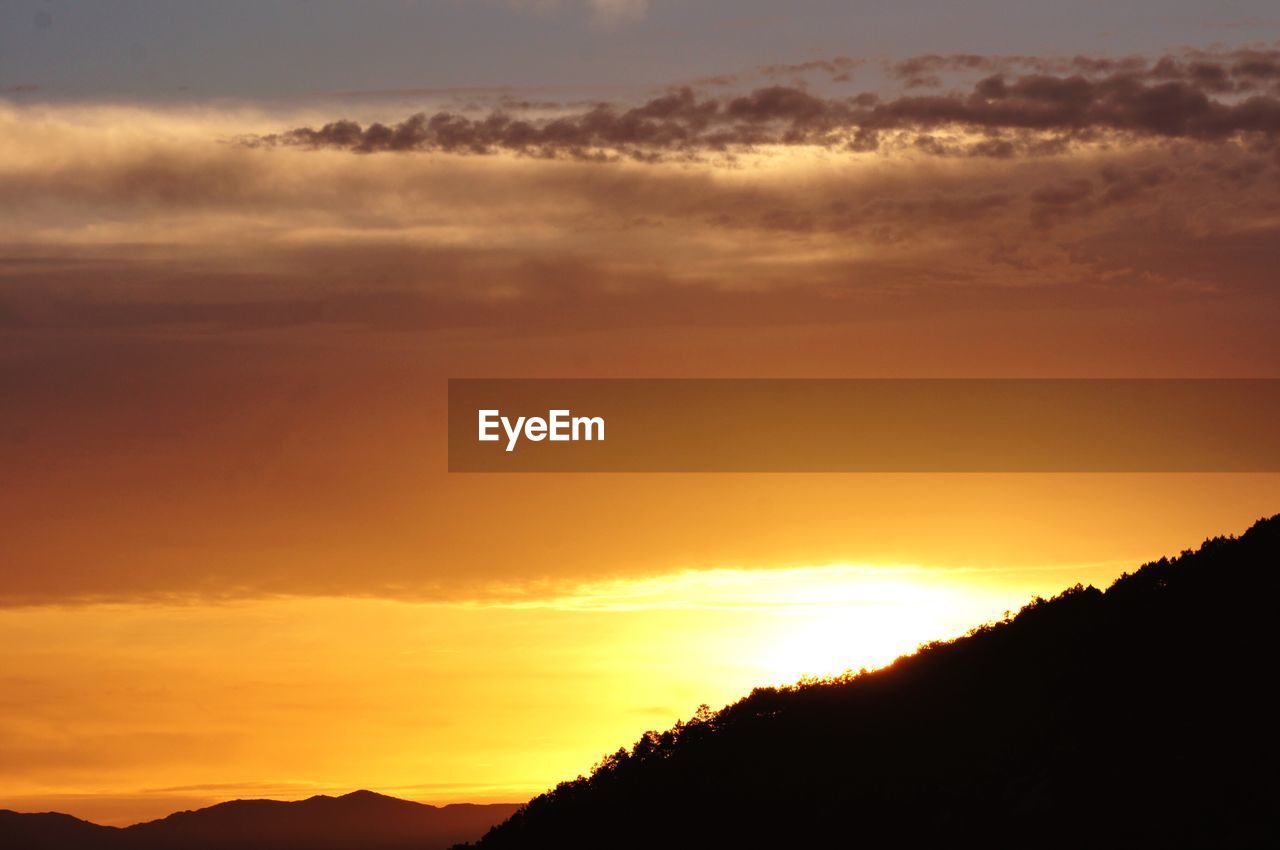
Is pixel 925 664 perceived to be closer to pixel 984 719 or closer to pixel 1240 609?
pixel 984 719

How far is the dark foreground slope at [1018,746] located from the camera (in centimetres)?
4188

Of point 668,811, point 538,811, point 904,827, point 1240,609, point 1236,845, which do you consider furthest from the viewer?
point 538,811

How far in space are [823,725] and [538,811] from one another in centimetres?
1524

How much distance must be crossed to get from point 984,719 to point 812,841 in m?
7.41

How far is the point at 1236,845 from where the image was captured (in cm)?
3688

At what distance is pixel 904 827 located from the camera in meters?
47.1

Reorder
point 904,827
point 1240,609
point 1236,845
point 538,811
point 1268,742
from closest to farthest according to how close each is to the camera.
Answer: point 1236,845, point 1268,742, point 904,827, point 1240,609, point 538,811

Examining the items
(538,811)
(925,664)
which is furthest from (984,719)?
(538,811)

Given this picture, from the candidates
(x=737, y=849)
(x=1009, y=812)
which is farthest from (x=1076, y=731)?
(x=737, y=849)

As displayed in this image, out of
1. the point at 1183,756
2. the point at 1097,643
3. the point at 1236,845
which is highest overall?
the point at 1097,643

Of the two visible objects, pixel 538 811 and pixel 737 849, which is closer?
pixel 737 849

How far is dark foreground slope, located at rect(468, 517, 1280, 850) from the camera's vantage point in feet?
137

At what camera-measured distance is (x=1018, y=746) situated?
48.3 meters

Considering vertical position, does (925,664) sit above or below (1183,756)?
above
